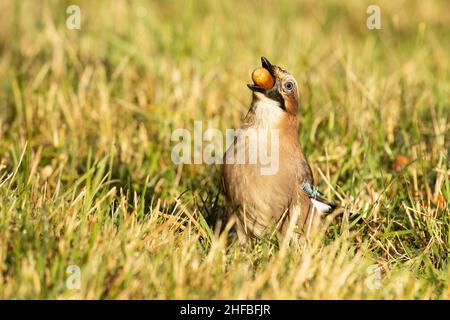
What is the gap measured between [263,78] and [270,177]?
0.49 meters

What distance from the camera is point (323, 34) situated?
25.0 ft

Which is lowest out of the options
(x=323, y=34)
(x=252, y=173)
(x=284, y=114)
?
(x=252, y=173)

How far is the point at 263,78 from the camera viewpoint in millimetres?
4008

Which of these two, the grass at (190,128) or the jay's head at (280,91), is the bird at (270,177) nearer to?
the jay's head at (280,91)

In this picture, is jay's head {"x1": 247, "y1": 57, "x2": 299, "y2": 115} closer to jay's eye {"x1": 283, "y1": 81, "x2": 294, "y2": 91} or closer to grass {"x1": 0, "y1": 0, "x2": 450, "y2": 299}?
jay's eye {"x1": 283, "y1": 81, "x2": 294, "y2": 91}

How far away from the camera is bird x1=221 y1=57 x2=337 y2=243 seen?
12.7ft

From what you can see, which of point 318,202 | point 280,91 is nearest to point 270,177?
point 318,202

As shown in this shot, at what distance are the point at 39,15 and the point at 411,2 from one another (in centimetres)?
380

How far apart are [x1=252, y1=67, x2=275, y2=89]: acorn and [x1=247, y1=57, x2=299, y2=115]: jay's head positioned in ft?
0.07

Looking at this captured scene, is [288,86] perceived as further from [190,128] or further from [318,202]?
Result: [190,128]

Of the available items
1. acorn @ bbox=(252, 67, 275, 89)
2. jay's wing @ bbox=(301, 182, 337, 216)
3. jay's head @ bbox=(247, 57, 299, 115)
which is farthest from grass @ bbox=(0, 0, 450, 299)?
acorn @ bbox=(252, 67, 275, 89)

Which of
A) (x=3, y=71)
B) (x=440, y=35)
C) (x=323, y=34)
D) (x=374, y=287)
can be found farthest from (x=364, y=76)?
(x=374, y=287)

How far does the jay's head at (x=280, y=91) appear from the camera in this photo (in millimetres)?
4055
